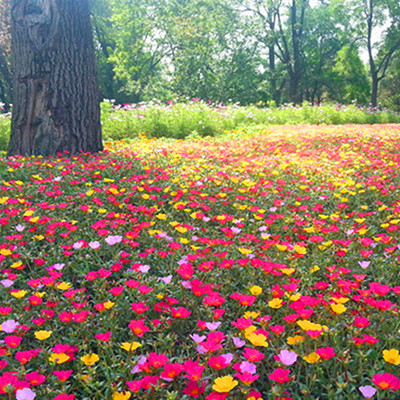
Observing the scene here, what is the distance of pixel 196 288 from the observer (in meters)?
1.89

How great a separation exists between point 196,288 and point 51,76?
14.9 ft

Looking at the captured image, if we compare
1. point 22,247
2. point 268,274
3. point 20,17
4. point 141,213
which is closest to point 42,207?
point 22,247

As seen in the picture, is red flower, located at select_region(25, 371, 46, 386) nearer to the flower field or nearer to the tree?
the flower field

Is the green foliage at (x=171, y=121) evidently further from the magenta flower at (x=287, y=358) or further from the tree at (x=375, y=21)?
the tree at (x=375, y=21)

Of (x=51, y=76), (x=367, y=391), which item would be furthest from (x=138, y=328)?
(x=51, y=76)

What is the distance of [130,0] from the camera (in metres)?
29.8

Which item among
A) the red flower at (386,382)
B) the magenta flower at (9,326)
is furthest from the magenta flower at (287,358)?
the magenta flower at (9,326)

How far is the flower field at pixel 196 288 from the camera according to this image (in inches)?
56.4

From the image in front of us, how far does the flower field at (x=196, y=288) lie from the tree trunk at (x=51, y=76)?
0.73m

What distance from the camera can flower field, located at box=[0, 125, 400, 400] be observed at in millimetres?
1434

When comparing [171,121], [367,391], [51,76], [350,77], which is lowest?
[367,391]

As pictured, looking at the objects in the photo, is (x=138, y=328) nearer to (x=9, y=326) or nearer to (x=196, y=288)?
(x=196, y=288)

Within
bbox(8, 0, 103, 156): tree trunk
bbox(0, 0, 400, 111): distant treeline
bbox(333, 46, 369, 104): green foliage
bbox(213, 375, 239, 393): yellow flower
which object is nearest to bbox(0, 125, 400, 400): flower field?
bbox(213, 375, 239, 393): yellow flower

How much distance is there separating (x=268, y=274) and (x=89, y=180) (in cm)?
259
